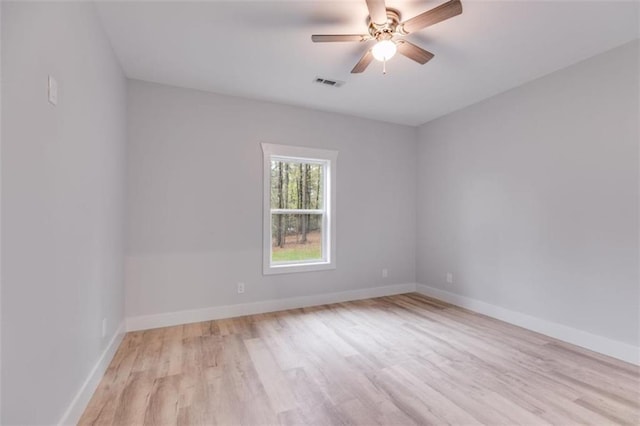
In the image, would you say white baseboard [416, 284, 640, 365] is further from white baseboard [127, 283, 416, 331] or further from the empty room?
white baseboard [127, 283, 416, 331]

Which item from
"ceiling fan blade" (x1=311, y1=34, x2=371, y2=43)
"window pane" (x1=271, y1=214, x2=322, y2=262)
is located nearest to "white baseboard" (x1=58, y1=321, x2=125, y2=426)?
"window pane" (x1=271, y1=214, x2=322, y2=262)

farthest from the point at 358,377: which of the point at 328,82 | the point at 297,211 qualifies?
the point at 328,82

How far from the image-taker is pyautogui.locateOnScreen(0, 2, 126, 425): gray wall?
1152mm

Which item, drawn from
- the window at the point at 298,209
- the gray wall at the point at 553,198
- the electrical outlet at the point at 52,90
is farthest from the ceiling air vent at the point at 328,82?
the electrical outlet at the point at 52,90

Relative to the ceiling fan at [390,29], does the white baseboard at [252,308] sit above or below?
below

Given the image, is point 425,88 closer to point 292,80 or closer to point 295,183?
point 292,80

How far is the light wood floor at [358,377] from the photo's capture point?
1852mm

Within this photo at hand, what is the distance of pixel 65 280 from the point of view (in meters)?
1.61

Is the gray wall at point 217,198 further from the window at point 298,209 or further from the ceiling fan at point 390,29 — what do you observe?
the ceiling fan at point 390,29

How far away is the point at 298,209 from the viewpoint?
163 inches

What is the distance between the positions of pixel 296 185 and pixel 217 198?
3.58ft

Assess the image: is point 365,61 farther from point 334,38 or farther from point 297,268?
point 297,268

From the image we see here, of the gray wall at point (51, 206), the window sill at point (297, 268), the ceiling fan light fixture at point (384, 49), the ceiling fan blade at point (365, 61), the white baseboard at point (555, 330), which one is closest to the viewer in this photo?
the gray wall at point (51, 206)

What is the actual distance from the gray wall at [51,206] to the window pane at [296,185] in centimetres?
197
